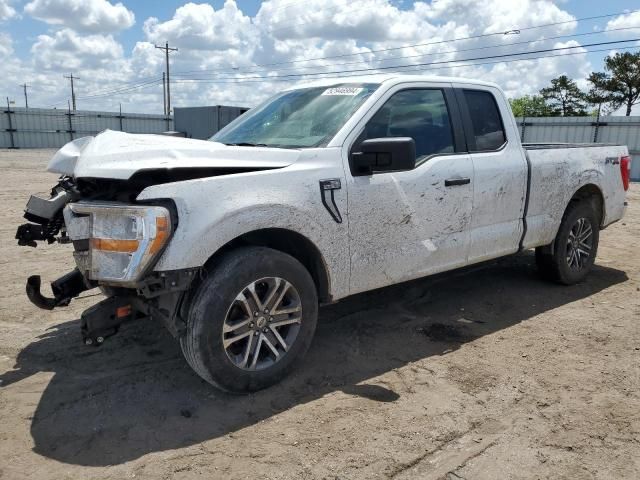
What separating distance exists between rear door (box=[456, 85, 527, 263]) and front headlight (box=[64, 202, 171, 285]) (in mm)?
2654

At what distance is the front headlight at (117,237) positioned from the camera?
2955 millimetres

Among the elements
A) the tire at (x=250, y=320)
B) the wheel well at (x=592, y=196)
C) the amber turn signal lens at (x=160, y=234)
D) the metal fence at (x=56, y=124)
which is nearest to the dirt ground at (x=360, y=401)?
the tire at (x=250, y=320)

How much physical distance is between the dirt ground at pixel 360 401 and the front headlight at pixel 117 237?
891 mm

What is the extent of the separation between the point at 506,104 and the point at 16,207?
898cm

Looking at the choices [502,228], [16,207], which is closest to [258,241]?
[502,228]

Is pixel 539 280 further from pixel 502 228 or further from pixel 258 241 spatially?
pixel 258 241

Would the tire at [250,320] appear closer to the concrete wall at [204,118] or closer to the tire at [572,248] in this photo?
the tire at [572,248]

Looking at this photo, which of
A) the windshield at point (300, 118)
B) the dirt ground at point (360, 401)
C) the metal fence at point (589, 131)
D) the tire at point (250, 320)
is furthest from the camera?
the metal fence at point (589, 131)

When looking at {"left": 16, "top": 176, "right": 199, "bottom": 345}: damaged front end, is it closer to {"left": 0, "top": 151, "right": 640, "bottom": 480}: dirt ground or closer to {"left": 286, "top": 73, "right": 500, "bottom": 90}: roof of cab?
{"left": 0, "top": 151, "right": 640, "bottom": 480}: dirt ground

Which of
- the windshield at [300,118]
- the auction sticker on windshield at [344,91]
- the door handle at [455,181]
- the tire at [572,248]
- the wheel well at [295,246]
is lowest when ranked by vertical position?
the tire at [572,248]

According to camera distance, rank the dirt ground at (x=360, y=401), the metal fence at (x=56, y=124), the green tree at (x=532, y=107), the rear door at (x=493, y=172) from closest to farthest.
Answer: the dirt ground at (x=360, y=401)
the rear door at (x=493, y=172)
the metal fence at (x=56, y=124)
the green tree at (x=532, y=107)

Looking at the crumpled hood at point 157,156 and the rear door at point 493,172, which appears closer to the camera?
the crumpled hood at point 157,156

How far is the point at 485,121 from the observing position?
4.86 metres

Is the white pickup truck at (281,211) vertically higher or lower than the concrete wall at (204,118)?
lower
